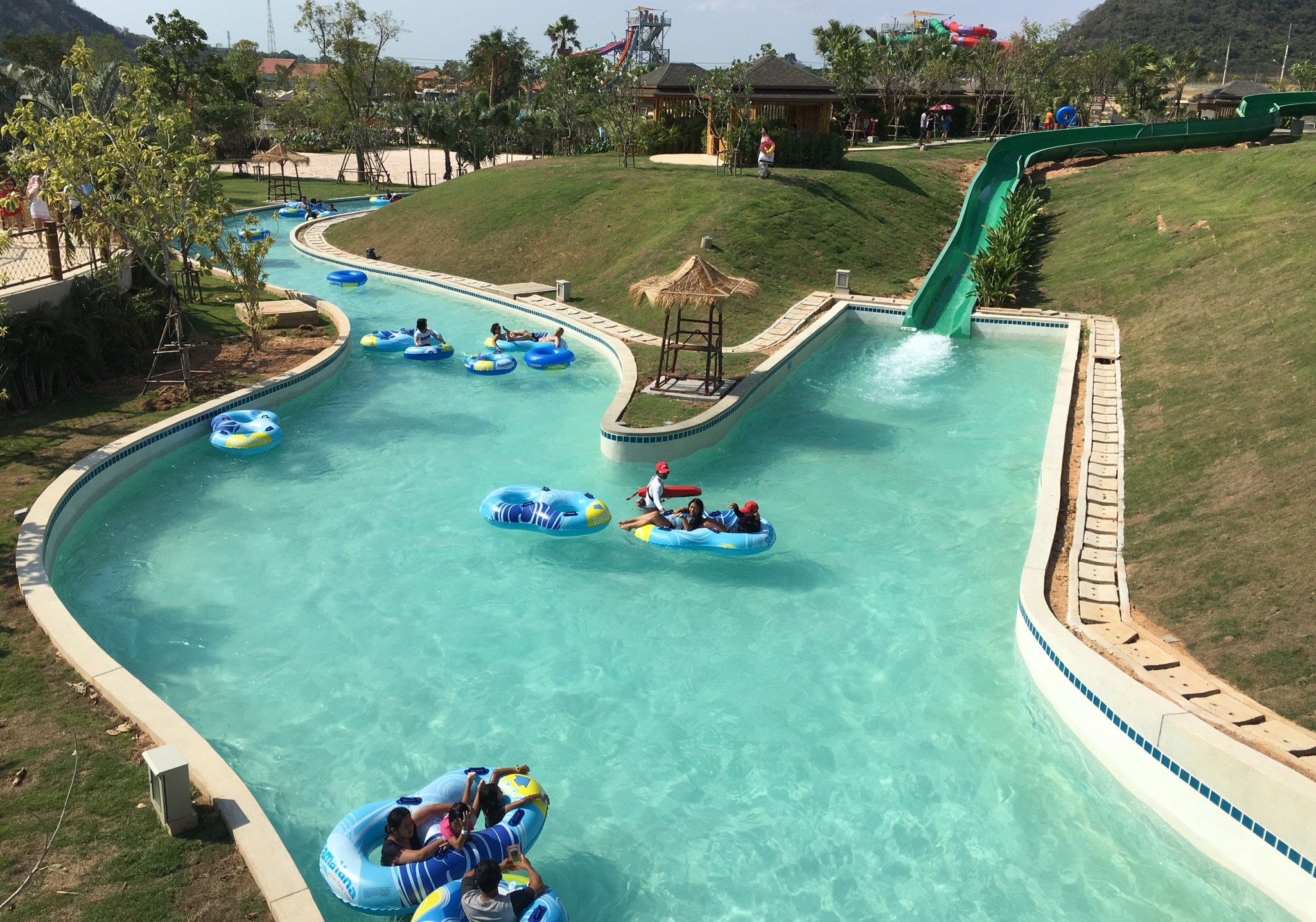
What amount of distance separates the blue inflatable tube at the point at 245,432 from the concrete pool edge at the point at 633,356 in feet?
19.8

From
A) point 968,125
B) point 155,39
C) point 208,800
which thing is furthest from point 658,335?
point 155,39

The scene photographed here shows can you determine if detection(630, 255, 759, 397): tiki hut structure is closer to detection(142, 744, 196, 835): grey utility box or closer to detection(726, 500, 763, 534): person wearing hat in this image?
Result: detection(726, 500, 763, 534): person wearing hat

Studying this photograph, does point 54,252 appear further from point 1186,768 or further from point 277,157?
point 277,157

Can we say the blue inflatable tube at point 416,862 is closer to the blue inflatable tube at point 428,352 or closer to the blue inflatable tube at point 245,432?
the blue inflatable tube at point 245,432

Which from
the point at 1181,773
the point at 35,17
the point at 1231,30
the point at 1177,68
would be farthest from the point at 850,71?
the point at 35,17

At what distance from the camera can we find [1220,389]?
1698cm

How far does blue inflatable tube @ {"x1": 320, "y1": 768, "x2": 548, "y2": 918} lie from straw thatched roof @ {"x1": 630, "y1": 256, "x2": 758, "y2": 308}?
11.3m

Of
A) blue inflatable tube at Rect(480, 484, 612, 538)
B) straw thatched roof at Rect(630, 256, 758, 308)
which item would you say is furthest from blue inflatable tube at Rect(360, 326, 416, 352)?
blue inflatable tube at Rect(480, 484, 612, 538)

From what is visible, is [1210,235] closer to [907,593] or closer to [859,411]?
[859,411]

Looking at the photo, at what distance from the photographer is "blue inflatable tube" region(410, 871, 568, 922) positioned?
7570mm

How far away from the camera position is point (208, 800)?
8.38 meters

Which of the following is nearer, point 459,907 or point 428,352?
point 459,907

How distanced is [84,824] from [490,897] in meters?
3.49

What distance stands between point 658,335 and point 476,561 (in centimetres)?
1141
